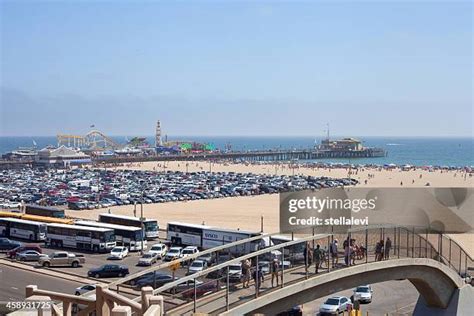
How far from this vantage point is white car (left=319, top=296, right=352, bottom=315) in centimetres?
1590

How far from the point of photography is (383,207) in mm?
14312

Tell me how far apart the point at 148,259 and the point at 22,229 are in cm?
881

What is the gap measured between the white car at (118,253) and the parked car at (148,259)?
1242mm

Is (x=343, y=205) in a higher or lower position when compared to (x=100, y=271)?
higher

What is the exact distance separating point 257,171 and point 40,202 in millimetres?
39036

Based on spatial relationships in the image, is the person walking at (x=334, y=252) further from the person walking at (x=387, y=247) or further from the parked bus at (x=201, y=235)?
the parked bus at (x=201, y=235)

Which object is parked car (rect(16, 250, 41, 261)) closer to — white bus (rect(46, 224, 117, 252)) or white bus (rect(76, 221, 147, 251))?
white bus (rect(46, 224, 117, 252))

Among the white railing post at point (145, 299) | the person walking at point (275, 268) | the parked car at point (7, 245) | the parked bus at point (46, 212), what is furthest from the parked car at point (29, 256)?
the white railing post at point (145, 299)

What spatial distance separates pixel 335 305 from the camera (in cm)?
1605

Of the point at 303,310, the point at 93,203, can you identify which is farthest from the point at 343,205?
the point at 93,203

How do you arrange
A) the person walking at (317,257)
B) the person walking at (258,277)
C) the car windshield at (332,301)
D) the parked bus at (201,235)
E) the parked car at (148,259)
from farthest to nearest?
the parked bus at (201,235)
the parked car at (148,259)
the car windshield at (332,301)
the person walking at (317,257)
the person walking at (258,277)

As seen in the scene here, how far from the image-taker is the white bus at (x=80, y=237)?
25.8 m

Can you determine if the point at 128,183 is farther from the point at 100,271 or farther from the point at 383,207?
the point at 383,207

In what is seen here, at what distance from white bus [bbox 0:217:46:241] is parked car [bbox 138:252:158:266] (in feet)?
22.7
